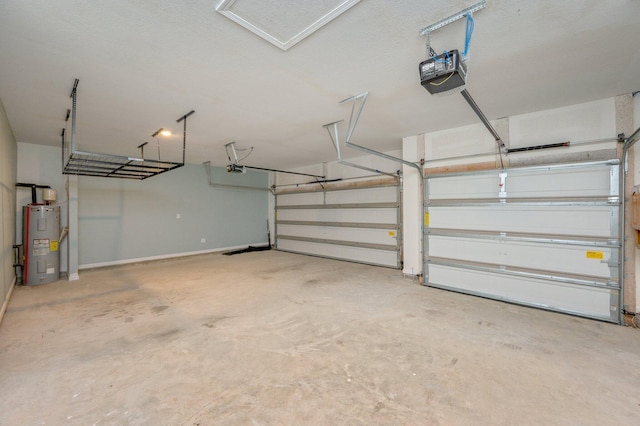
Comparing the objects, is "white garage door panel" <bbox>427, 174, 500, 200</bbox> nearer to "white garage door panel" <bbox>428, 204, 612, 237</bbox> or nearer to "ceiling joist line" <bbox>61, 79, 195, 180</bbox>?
"white garage door panel" <bbox>428, 204, 612, 237</bbox>

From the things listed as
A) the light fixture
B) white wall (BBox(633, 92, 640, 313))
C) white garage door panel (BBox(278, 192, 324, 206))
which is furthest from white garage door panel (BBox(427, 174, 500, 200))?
the light fixture

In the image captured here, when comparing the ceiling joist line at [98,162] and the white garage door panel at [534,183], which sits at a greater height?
the ceiling joist line at [98,162]

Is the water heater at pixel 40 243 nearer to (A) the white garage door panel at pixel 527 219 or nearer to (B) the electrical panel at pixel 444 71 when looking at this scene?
(B) the electrical panel at pixel 444 71

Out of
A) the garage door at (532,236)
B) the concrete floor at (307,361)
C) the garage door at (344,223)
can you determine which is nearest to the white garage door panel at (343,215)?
the garage door at (344,223)

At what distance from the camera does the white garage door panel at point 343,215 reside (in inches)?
222

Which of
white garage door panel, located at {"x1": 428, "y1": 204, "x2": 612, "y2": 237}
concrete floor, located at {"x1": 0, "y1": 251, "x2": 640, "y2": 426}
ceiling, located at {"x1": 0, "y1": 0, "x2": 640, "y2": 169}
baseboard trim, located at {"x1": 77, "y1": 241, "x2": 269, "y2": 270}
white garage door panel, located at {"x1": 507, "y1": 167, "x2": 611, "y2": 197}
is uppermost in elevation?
ceiling, located at {"x1": 0, "y1": 0, "x2": 640, "y2": 169}

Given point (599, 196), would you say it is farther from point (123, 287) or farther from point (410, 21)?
point (123, 287)

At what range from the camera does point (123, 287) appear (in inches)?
165

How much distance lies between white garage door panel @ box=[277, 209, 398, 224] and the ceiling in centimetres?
231

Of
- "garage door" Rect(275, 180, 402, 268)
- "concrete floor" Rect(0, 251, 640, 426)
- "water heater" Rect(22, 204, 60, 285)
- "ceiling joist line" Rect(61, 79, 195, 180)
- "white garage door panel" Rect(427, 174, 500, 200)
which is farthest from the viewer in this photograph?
"garage door" Rect(275, 180, 402, 268)

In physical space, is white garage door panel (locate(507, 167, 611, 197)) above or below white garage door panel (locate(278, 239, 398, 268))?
above

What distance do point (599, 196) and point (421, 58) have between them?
2678 mm

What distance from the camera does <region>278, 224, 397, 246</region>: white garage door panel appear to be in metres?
5.64

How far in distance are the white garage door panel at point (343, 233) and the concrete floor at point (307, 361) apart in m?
1.97
